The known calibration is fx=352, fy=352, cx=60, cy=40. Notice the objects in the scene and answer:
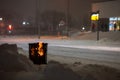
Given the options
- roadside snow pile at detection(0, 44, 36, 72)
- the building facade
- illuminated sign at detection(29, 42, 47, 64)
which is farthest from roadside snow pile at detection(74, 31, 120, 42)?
roadside snow pile at detection(0, 44, 36, 72)

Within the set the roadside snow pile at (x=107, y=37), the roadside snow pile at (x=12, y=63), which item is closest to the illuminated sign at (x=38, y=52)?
the roadside snow pile at (x=12, y=63)

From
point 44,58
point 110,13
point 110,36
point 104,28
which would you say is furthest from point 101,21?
point 44,58

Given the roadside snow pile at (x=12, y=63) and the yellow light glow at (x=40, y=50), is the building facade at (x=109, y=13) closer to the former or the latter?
the yellow light glow at (x=40, y=50)

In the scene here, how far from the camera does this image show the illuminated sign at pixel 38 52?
49.2 ft

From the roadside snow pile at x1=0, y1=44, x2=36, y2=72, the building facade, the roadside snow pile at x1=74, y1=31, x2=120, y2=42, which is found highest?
the building facade

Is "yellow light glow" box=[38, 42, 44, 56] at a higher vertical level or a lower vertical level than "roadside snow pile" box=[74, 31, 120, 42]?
higher

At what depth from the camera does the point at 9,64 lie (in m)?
11.9

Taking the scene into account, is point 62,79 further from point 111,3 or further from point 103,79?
point 111,3

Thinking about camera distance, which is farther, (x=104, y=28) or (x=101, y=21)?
(x=101, y=21)

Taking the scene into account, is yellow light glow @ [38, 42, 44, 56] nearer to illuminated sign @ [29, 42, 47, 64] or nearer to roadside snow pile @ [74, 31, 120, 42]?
illuminated sign @ [29, 42, 47, 64]

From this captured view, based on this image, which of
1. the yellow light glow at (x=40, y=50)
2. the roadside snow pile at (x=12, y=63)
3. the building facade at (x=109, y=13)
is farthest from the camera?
the building facade at (x=109, y=13)

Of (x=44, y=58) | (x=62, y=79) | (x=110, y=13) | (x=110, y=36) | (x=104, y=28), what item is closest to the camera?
(x=62, y=79)

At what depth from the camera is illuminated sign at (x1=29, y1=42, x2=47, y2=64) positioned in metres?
15.0

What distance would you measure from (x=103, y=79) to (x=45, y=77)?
2524 millimetres
